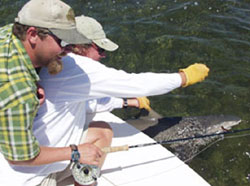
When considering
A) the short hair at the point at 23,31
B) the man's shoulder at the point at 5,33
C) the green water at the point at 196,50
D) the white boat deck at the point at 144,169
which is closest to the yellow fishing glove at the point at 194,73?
the white boat deck at the point at 144,169

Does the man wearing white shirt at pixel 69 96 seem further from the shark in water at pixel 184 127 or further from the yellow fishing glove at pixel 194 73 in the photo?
the shark in water at pixel 184 127

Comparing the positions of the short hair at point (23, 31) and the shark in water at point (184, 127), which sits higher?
the short hair at point (23, 31)

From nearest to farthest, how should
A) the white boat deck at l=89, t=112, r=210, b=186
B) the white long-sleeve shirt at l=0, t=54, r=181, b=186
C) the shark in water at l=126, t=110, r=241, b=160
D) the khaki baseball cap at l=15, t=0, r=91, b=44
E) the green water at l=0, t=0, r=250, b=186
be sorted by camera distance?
the khaki baseball cap at l=15, t=0, r=91, b=44 → the white long-sleeve shirt at l=0, t=54, r=181, b=186 → the white boat deck at l=89, t=112, r=210, b=186 → the shark in water at l=126, t=110, r=241, b=160 → the green water at l=0, t=0, r=250, b=186

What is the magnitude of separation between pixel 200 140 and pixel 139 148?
4.12 ft

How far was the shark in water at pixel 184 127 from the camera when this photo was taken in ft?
15.1

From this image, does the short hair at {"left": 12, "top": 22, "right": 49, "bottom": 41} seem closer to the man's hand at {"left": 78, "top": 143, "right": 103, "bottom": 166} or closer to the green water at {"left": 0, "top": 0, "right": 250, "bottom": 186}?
the man's hand at {"left": 78, "top": 143, "right": 103, "bottom": 166}

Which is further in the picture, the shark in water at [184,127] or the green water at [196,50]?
the green water at [196,50]

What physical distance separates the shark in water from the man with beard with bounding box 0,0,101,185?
2.28 m

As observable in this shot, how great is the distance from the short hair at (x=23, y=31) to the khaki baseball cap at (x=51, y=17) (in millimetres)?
31

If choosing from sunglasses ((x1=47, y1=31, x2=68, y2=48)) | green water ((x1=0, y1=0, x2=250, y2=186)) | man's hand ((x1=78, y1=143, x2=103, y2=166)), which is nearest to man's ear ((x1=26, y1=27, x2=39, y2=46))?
sunglasses ((x1=47, y1=31, x2=68, y2=48))

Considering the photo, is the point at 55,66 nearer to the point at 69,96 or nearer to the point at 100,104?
the point at 69,96

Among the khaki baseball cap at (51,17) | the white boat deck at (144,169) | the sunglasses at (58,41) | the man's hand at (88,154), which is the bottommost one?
the white boat deck at (144,169)

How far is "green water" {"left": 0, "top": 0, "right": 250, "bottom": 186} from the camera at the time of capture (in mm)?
4750

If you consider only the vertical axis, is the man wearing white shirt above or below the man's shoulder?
below
